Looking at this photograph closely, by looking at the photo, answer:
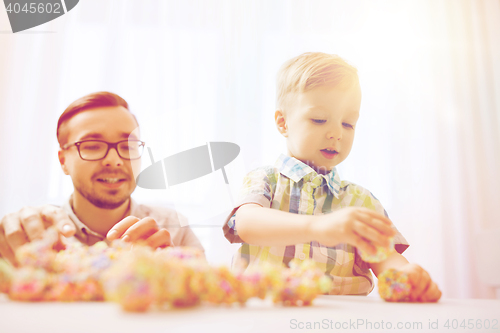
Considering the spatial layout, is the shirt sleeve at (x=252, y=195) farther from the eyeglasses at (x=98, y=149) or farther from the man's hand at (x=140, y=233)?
the eyeglasses at (x=98, y=149)

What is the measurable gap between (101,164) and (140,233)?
0.66 feet

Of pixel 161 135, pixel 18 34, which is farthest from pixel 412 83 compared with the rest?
pixel 18 34

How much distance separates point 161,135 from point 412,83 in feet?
2.97

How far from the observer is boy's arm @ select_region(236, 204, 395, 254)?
418 mm

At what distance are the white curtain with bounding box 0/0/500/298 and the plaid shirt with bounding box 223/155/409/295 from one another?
0.72 ft

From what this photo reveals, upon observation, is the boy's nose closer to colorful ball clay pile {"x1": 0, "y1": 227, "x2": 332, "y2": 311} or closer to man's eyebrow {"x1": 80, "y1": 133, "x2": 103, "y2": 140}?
colorful ball clay pile {"x1": 0, "y1": 227, "x2": 332, "y2": 311}

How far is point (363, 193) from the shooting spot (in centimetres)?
78

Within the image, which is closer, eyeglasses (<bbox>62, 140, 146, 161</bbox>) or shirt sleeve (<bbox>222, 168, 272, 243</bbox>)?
shirt sleeve (<bbox>222, 168, 272, 243</bbox>)

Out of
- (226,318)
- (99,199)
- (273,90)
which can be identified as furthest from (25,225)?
(273,90)

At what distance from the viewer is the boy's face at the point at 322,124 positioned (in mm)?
692

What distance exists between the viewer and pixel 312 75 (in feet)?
2.33

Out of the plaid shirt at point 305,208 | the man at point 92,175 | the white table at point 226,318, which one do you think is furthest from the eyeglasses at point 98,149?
the white table at point 226,318

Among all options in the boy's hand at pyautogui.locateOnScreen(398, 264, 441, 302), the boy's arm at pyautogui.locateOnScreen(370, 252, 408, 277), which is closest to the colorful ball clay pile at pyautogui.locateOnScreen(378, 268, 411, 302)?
the boy's hand at pyautogui.locateOnScreen(398, 264, 441, 302)

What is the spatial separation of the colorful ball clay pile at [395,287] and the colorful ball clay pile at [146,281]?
145mm
